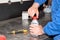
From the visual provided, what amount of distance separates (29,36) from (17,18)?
1.53 ft

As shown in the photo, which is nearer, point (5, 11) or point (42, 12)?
point (5, 11)

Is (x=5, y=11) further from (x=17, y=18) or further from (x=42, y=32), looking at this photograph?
(x=42, y=32)

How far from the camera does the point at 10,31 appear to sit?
4.28 feet

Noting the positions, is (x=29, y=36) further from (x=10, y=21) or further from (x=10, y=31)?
(x=10, y=21)

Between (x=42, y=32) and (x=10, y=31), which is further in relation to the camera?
(x=10, y=31)

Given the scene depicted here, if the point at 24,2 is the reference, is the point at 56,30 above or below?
below

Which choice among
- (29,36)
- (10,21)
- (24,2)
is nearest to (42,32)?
(29,36)

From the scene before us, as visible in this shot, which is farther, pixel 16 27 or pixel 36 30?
pixel 16 27

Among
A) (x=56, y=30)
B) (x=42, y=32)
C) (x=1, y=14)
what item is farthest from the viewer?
(x=1, y=14)

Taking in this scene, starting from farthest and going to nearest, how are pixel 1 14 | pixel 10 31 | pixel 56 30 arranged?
pixel 1 14, pixel 10 31, pixel 56 30

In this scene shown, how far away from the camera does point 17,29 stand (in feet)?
4.42

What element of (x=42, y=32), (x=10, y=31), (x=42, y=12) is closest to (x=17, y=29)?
(x=10, y=31)

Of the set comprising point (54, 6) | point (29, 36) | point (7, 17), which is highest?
point (54, 6)

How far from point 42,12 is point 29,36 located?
61 cm
